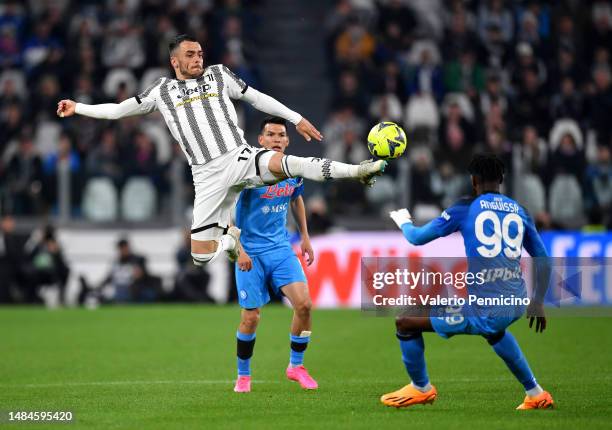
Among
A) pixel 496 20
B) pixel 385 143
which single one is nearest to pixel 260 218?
pixel 385 143

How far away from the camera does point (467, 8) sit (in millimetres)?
24859

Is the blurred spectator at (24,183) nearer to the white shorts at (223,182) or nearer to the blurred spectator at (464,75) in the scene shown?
the blurred spectator at (464,75)

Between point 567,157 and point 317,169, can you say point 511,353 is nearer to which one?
point 317,169

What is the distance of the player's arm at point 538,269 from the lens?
28.6 ft

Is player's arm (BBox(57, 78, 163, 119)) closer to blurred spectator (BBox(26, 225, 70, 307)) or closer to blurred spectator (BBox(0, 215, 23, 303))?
blurred spectator (BBox(26, 225, 70, 307))

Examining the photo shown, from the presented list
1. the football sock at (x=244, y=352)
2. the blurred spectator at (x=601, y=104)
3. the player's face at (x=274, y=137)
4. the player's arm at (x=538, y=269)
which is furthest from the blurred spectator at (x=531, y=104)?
the player's arm at (x=538, y=269)

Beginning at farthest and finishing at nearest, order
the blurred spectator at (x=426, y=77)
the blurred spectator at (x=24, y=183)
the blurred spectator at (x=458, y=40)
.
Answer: the blurred spectator at (x=458, y=40), the blurred spectator at (x=426, y=77), the blurred spectator at (x=24, y=183)

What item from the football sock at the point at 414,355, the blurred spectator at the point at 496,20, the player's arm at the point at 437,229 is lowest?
the football sock at the point at 414,355

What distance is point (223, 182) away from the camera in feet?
33.6

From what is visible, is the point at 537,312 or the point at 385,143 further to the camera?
the point at 385,143

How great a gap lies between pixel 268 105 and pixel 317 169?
3.37 feet

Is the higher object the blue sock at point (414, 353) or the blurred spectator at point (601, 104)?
the blurred spectator at point (601, 104)

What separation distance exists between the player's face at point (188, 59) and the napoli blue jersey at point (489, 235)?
111 inches

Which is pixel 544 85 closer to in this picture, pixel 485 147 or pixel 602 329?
pixel 485 147
